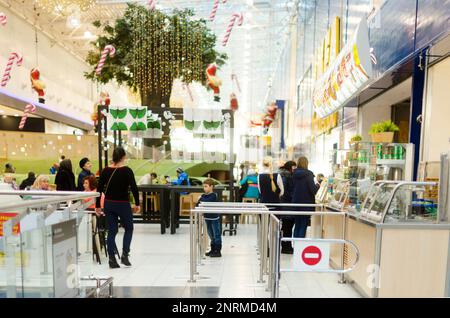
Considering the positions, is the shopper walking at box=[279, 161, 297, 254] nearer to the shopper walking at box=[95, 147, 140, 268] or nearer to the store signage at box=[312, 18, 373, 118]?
the store signage at box=[312, 18, 373, 118]

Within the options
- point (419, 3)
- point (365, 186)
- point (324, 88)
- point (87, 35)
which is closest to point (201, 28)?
point (87, 35)

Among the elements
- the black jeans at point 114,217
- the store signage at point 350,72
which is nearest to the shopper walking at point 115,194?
the black jeans at point 114,217

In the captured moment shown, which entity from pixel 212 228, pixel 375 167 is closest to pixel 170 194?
pixel 212 228

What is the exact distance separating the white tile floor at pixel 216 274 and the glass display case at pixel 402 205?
971 millimetres

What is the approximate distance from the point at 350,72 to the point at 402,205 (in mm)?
1956

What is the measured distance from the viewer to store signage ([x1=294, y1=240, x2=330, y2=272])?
2.74 meters

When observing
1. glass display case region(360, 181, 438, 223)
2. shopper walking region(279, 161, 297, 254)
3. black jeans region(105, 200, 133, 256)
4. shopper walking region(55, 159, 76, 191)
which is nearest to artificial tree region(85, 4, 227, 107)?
shopper walking region(55, 159, 76, 191)

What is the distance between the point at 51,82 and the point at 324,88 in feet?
49.5

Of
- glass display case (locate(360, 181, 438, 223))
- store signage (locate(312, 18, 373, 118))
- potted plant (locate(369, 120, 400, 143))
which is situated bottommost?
glass display case (locate(360, 181, 438, 223))

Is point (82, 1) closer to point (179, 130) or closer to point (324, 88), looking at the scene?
point (179, 130)

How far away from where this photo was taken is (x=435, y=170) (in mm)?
3787

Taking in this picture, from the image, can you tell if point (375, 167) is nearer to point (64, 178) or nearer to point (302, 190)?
point (302, 190)

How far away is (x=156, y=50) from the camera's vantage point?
10.6m

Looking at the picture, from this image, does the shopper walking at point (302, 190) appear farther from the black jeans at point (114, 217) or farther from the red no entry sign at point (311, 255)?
the black jeans at point (114, 217)
